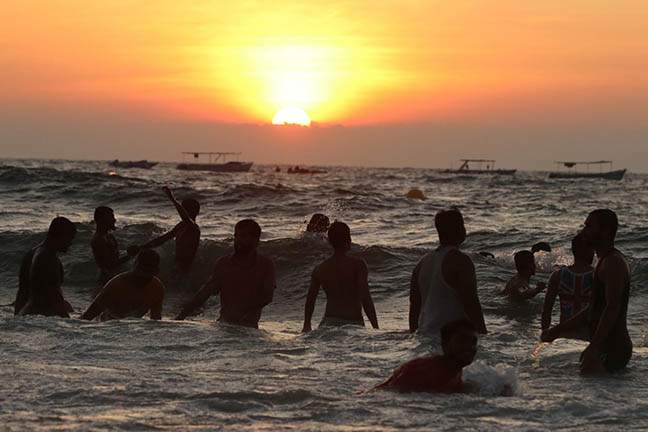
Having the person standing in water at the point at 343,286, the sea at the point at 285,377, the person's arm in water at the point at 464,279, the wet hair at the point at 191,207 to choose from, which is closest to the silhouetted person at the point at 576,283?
the sea at the point at 285,377

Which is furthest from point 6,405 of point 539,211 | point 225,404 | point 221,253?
point 539,211

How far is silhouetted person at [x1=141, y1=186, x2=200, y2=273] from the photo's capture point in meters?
13.3

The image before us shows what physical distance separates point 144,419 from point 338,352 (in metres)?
3.12

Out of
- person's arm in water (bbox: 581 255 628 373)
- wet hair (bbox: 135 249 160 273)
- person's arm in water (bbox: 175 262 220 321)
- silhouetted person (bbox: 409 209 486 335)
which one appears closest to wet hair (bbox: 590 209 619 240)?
person's arm in water (bbox: 581 255 628 373)

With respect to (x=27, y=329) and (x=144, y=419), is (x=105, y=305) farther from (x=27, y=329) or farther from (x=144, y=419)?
(x=144, y=419)

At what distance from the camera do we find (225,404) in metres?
6.69

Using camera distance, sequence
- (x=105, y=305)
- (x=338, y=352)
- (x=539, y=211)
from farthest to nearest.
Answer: (x=539, y=211) < (x=105, y=305) < (x=338, y=352)

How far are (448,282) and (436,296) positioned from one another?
7.8 inches

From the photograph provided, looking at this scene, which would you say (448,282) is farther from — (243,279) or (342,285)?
(243,279)

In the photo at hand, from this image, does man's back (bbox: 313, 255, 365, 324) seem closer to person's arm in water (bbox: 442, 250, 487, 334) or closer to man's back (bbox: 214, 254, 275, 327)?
man's back (bbox: 214, 254, 275, 327)

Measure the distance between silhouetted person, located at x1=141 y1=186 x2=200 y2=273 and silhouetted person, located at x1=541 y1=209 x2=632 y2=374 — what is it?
6152 millimetres

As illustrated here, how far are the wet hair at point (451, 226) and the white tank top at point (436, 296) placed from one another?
108mm

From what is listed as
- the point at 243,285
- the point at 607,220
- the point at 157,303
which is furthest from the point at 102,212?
the point at 607,220

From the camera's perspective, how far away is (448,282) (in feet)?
27.5
